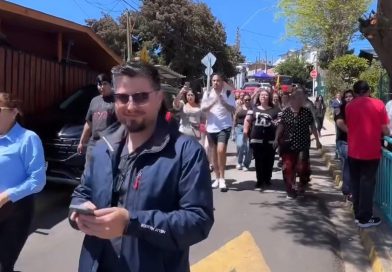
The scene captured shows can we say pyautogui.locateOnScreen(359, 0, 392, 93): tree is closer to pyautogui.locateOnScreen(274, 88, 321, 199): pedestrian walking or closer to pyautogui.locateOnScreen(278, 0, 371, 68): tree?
pyautogui.locateOnScreen(274, 88, 321, 199): pedestrian walking

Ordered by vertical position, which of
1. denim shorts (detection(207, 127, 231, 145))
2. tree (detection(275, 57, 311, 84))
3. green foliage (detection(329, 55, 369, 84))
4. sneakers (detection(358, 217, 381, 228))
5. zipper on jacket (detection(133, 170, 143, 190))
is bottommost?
sneakers (detection(358, 217, 381, 228))

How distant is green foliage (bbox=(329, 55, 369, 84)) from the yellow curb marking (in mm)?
20602

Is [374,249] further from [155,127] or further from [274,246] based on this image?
[155,127]

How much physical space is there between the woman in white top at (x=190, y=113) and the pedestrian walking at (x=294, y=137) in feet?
5.76

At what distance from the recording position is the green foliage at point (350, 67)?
2408 centimetres

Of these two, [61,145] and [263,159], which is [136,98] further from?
[263,159]

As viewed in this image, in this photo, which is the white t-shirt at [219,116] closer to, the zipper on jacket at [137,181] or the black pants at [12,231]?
the black pants at [12,231]

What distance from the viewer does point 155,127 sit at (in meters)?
2.17

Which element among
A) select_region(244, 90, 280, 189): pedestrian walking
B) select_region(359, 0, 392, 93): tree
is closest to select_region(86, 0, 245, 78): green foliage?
select_region(244, 90, 280, 189): pedestrian walking

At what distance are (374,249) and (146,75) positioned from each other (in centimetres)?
395

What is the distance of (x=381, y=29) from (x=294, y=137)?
2.00m

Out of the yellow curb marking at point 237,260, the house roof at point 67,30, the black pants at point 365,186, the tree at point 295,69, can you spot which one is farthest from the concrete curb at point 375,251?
the tree at point 295,69

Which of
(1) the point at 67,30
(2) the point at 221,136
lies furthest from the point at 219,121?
(1) the point at 67,30

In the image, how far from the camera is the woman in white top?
9.27 metres
